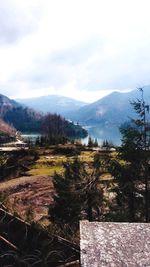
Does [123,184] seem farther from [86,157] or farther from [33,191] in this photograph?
[86,157]

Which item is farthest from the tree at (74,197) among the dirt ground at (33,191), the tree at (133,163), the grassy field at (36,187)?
the dirt ground at (33,191)

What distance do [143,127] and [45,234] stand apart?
19.2 meters

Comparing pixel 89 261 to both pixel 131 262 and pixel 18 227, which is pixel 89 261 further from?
pixel 18 227

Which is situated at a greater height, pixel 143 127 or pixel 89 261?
pixel 143 127

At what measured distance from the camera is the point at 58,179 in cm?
2714

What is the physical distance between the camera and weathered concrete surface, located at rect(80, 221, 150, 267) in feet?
16.3

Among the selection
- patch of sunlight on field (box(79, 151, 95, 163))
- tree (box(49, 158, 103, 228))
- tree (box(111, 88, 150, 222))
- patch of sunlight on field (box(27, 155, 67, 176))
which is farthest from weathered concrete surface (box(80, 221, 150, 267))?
patch of sunlight on field (box(79, 151, 95, 163))

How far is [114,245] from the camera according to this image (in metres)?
5.32

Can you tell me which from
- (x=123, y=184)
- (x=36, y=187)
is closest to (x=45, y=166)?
(x=36, y=187)

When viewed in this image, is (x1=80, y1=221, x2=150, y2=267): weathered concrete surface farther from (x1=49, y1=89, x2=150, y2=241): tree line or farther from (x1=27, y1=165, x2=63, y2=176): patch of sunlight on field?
(x1=27, y1=165, x2=63, y2=176): patch of sunlight on field

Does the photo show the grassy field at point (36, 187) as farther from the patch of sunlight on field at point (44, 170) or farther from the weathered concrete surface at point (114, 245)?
the weathered concrete surface at point (114, 245)

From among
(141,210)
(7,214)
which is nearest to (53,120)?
(141,210)

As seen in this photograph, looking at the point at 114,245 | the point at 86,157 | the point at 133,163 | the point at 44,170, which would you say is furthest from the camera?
the point at 86,157

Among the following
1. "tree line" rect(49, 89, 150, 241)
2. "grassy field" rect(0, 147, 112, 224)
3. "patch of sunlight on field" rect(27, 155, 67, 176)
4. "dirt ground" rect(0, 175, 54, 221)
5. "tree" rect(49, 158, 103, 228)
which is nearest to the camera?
"tree" rect(49, 158, 103, 228)
